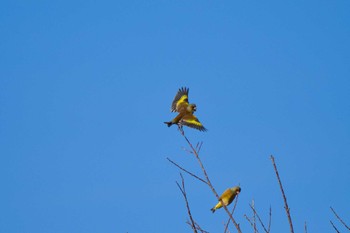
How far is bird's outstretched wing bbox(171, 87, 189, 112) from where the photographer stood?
11414 millimetres

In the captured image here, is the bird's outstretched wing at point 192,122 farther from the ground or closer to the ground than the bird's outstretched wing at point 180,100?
closer to the ground

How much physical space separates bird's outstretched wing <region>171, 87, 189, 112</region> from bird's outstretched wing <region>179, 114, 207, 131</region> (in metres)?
0.75

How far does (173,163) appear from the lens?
353cm

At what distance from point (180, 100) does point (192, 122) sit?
1874mm

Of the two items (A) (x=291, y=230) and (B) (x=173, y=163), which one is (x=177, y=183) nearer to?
(B) (x=173, y=163)

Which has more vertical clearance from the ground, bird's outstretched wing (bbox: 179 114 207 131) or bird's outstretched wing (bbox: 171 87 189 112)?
bird's outstretched wing (bbox: 171 87 189 112)

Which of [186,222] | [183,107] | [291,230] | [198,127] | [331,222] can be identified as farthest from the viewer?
[183,107]

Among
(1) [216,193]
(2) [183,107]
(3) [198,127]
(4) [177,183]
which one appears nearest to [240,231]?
(1) [216,193]

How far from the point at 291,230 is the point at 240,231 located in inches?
12.3

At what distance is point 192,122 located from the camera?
10273mm

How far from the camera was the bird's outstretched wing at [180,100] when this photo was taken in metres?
11.4

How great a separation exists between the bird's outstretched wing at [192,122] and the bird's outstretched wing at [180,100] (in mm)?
746

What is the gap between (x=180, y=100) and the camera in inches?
476

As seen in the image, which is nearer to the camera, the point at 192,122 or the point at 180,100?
the point at 192,122
